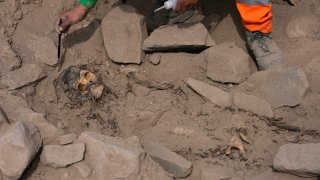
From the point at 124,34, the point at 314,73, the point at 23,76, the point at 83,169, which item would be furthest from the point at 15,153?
the point at 314,73

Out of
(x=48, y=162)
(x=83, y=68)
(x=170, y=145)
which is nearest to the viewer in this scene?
(x=48, y=162)

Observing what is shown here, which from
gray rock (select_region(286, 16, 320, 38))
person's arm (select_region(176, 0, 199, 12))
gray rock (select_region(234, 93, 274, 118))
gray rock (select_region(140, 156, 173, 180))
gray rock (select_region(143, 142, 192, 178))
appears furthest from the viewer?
gray rock (select_region(286, 16, 320, 38))

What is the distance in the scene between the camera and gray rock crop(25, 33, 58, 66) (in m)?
2.70

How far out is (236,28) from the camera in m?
3.00

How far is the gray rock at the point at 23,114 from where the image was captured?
86.3 inches

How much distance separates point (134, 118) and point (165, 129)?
193 millimetres

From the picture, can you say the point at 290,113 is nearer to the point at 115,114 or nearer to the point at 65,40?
the point at 115,114

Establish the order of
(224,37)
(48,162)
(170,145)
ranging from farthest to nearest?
(224,37)
(170,145)
(48,162)

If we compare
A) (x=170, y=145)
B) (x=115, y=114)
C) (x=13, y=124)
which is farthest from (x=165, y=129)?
(x=13, y=124)

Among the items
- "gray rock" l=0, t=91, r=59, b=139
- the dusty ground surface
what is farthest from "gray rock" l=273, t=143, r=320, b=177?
"gray rock" l=0, t=91, r=59, b=139

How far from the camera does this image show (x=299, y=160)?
2.04 metres

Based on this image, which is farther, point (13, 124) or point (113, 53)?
point (113, 53)

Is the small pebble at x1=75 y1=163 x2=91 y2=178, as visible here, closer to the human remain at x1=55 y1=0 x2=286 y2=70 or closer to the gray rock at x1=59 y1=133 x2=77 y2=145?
the gray rock at x1=59 y1=133 x2=77 y2=145

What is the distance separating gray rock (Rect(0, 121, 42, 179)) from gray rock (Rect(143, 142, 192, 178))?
1.92ft
